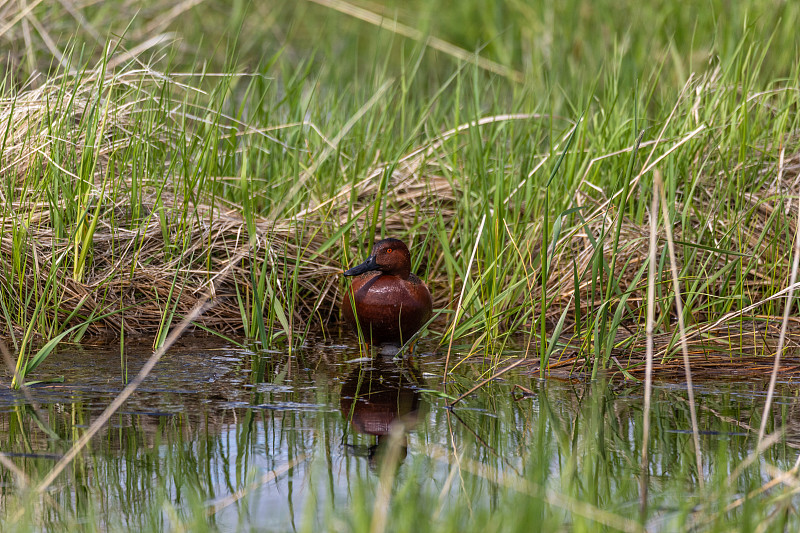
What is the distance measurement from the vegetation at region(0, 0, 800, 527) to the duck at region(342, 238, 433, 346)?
0.67 feet

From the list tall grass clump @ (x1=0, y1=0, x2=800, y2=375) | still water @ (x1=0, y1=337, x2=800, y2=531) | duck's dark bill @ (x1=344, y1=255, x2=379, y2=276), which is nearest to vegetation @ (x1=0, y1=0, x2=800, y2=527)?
tall grass clump @ (x1=0, y1=0, x2=800, y2=375)

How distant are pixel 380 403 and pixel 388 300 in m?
0.76

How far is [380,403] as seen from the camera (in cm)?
330

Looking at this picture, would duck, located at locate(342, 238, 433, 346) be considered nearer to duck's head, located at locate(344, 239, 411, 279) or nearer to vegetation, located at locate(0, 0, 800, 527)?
duck's head, located at locate(344, 239, 411, 279)

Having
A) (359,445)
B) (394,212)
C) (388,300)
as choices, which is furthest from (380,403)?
(394,212)

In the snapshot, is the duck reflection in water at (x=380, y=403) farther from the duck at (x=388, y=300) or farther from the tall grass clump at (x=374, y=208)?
the tall grass clump at (x=374, y=208)

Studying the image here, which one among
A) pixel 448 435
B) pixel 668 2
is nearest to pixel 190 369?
pixel 448 435

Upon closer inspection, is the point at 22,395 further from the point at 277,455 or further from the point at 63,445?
the point at 277,455

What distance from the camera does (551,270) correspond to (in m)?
4.78

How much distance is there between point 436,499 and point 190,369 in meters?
1.58

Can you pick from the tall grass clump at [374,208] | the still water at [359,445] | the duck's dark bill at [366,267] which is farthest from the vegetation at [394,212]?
the duck's dark bill at [366,267]

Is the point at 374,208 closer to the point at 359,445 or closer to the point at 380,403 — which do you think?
the point at 380,403

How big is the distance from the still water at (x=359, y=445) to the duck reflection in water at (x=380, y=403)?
0.01 metres

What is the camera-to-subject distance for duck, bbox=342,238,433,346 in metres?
3.98
